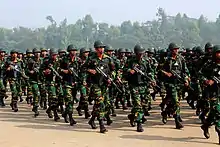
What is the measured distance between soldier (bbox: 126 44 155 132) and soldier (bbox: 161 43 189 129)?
0.48 meters

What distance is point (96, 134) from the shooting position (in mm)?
8391

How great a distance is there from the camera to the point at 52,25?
4080 inches

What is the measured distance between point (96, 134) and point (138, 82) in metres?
1.44

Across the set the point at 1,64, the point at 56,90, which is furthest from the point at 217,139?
the point at 1,64

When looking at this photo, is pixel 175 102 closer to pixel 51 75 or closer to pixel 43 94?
pixel 51 75

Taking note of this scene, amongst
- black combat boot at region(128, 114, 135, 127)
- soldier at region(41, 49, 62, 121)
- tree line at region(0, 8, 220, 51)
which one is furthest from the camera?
tree line at region(0, 8, 220, 51)

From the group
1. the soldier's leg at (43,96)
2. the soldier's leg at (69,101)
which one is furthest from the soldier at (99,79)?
the soldier's leg at (43,96)

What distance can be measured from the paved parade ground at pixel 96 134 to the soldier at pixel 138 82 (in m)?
0.37

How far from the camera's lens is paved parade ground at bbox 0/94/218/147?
7.51m

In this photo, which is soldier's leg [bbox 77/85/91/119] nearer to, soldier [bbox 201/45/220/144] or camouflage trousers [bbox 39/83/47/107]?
camouflage trousers [bbox 39/83/47/107]

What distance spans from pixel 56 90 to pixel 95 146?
3091mm

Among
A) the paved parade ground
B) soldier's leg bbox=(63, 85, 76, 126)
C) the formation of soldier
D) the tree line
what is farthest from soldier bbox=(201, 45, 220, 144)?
the tree line

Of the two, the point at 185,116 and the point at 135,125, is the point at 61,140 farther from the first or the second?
the point at 185,116

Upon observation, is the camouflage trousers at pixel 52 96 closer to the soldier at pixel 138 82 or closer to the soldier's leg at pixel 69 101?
the soldier's leg at pixel 69 101
